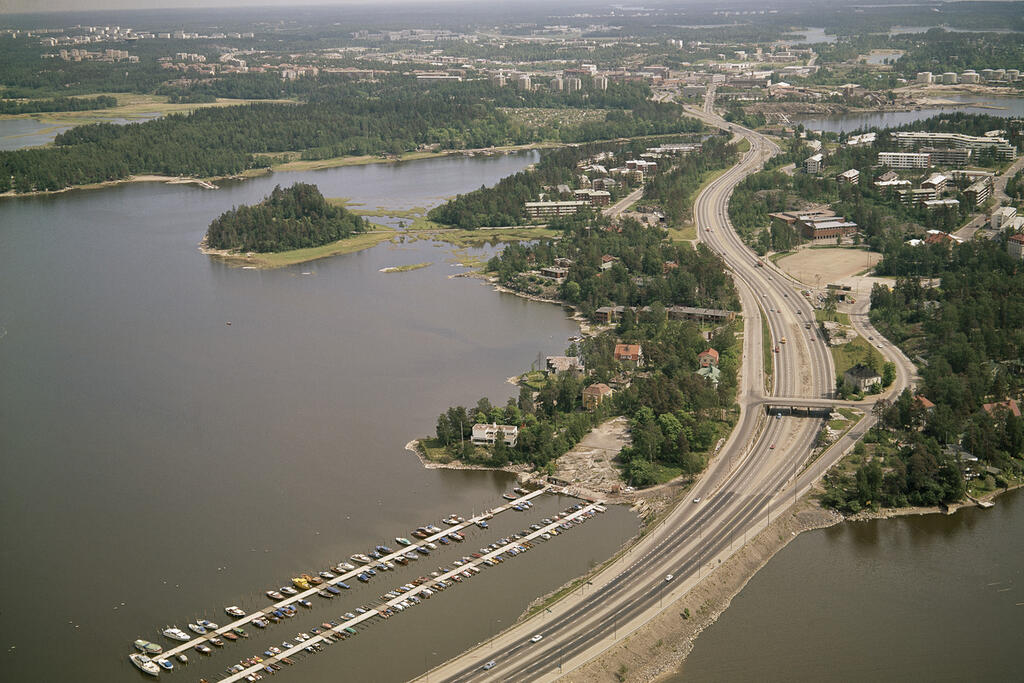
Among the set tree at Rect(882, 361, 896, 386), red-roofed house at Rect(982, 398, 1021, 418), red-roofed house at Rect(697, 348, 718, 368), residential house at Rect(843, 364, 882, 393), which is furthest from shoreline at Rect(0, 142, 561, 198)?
red-roofed house at Rect(982, 398, 1021, 418)

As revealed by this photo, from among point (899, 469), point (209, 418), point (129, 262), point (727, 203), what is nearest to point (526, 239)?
point (727, 203)

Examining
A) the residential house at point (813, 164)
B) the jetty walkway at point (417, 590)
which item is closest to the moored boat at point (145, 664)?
the jetty walkway at point (417, 590)

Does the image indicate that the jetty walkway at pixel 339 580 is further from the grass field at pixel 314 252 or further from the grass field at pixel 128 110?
the grass field at pixel 128 110

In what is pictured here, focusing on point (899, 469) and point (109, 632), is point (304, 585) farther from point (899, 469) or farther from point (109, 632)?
point (899, 469)

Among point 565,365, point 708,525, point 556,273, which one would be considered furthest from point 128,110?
point 708,525

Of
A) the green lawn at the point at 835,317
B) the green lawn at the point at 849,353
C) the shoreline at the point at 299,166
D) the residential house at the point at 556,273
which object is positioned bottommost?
the green lawn at the point at 849,353

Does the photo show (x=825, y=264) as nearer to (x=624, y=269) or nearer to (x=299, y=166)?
(x=624, y=269)
